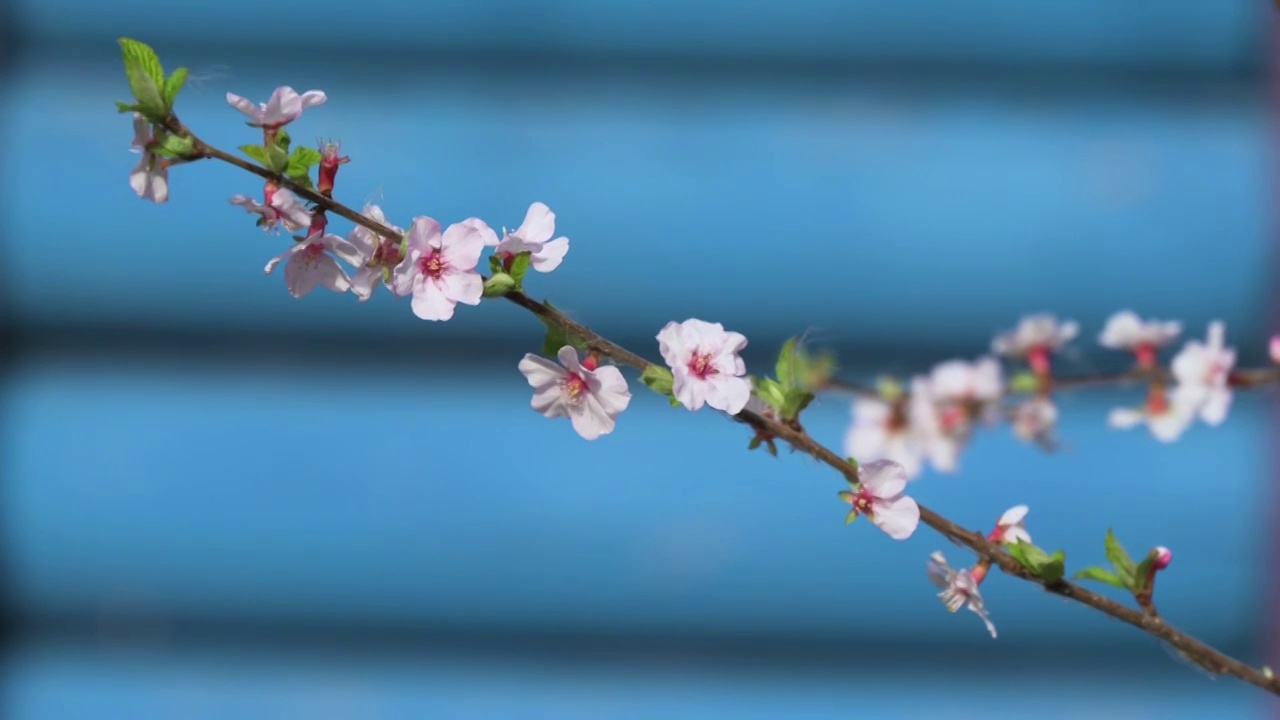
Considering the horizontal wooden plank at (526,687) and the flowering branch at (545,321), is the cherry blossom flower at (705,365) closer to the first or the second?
the flowering branch at (545,321)

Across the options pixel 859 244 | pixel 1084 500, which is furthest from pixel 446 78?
pixel 1084 500

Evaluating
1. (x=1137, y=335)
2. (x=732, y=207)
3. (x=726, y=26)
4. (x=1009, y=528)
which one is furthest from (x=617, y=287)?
(x=1009, y=528)

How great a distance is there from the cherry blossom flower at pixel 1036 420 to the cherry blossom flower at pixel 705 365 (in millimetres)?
423

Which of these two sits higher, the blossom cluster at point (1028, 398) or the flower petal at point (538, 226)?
the blossom cluster at point (1028, 398)

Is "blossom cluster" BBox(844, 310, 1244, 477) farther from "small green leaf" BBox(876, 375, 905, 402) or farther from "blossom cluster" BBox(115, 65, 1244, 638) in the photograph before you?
"blossom cluster" BBox(115, 65, 1244, 638)

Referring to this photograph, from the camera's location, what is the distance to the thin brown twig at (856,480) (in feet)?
1.55

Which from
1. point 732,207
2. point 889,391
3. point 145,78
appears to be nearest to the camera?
point 145,78

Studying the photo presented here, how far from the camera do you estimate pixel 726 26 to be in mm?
1491

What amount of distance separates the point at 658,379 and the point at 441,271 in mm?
104

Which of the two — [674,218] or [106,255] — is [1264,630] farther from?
[106,255]

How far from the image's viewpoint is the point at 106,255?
4.84 feet

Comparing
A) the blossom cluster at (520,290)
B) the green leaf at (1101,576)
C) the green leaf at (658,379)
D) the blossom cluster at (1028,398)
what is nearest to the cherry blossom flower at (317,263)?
the blossom cluster at (520,290)

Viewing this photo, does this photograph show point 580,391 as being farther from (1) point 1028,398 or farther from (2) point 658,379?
(1) point 1028,398

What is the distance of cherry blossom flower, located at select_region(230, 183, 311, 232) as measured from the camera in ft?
1.56
